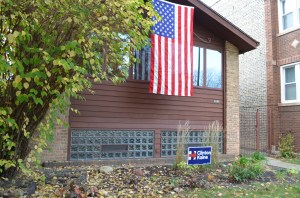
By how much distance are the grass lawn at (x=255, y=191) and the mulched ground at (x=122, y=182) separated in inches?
7.2

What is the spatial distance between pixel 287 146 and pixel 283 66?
374 cm

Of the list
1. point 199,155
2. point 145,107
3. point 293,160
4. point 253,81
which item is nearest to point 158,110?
point 145,107

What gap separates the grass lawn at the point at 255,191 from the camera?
17.9 feet

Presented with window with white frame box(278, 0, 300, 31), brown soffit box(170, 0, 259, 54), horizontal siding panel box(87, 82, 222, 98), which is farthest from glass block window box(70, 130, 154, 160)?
window with white frame box(278, 0, 300, 31)

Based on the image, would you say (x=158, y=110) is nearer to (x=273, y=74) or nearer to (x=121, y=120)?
(x=121, y=120)

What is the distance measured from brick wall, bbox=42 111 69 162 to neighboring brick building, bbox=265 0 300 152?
30.7ft

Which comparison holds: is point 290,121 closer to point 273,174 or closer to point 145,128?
point 273,174

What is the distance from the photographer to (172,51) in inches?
327

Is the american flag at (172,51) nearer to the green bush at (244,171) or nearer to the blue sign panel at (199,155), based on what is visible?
the blue sign panel at (199,155)

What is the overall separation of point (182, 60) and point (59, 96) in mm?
4569

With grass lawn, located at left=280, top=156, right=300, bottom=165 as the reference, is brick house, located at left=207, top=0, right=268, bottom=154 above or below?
above

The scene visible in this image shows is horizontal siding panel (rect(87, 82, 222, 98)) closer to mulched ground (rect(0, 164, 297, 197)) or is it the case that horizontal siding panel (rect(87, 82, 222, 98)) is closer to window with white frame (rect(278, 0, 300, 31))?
mulched ground (rect(0, 164, 297, 197))

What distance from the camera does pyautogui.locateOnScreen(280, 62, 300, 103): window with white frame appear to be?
1208 cm


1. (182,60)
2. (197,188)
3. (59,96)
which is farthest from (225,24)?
(59,96)
